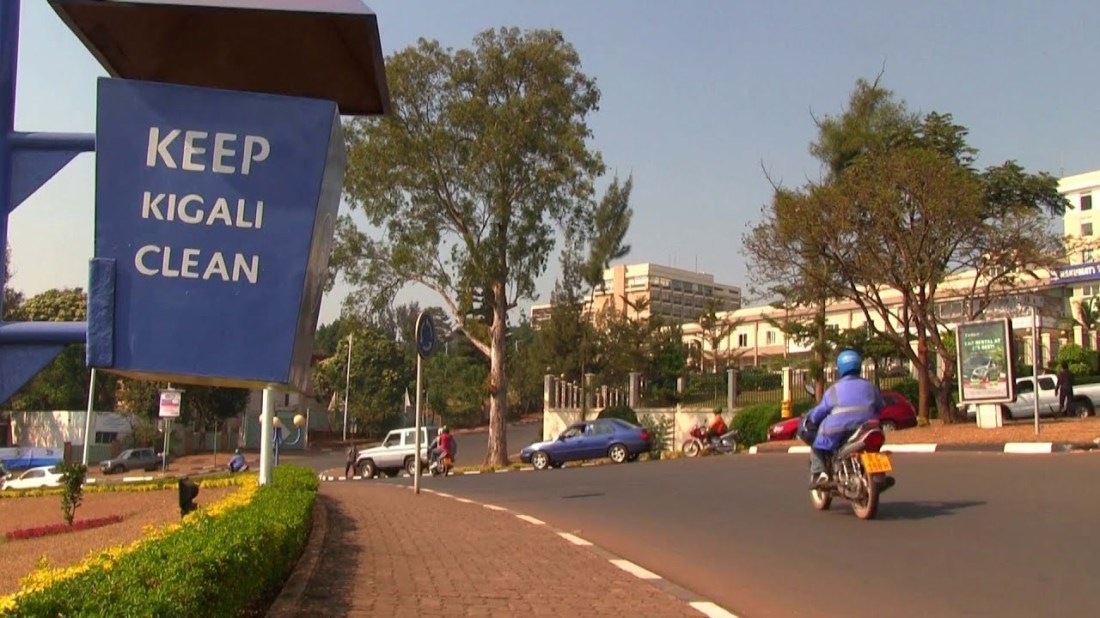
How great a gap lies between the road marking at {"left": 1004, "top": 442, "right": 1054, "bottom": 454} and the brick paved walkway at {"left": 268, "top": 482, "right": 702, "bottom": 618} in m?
11.6

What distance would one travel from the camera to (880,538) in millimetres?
8766

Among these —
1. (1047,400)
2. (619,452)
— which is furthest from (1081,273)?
(619,452)

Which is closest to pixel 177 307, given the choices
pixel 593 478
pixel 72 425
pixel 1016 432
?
pixel 593 478

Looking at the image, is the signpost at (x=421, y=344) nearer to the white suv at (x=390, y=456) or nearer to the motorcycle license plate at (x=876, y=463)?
the motorcycle license plate at (x=876, y=463)

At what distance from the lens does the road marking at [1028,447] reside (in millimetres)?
18047

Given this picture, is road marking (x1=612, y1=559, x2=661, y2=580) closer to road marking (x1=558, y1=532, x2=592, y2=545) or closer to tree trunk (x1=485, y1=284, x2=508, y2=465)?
road marking (x1=558, y1=532, x2=592, y2=545)

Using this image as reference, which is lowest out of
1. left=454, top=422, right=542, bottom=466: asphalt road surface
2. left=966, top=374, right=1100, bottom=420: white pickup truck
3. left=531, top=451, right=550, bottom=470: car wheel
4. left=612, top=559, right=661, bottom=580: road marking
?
left=454, top=422, right=542, bottom=466: asphalt road surface

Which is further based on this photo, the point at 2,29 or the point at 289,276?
the point at 289,276

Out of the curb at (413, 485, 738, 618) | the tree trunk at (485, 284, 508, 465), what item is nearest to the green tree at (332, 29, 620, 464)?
the tree trunk at (485, 284, 508, 465)

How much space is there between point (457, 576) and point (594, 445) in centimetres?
2106

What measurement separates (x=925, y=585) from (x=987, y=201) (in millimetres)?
25690

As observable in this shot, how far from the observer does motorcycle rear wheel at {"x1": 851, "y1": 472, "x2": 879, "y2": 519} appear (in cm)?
952

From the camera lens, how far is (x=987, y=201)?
2972 cm

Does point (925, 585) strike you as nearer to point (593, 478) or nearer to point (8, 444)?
point (593, 478)
